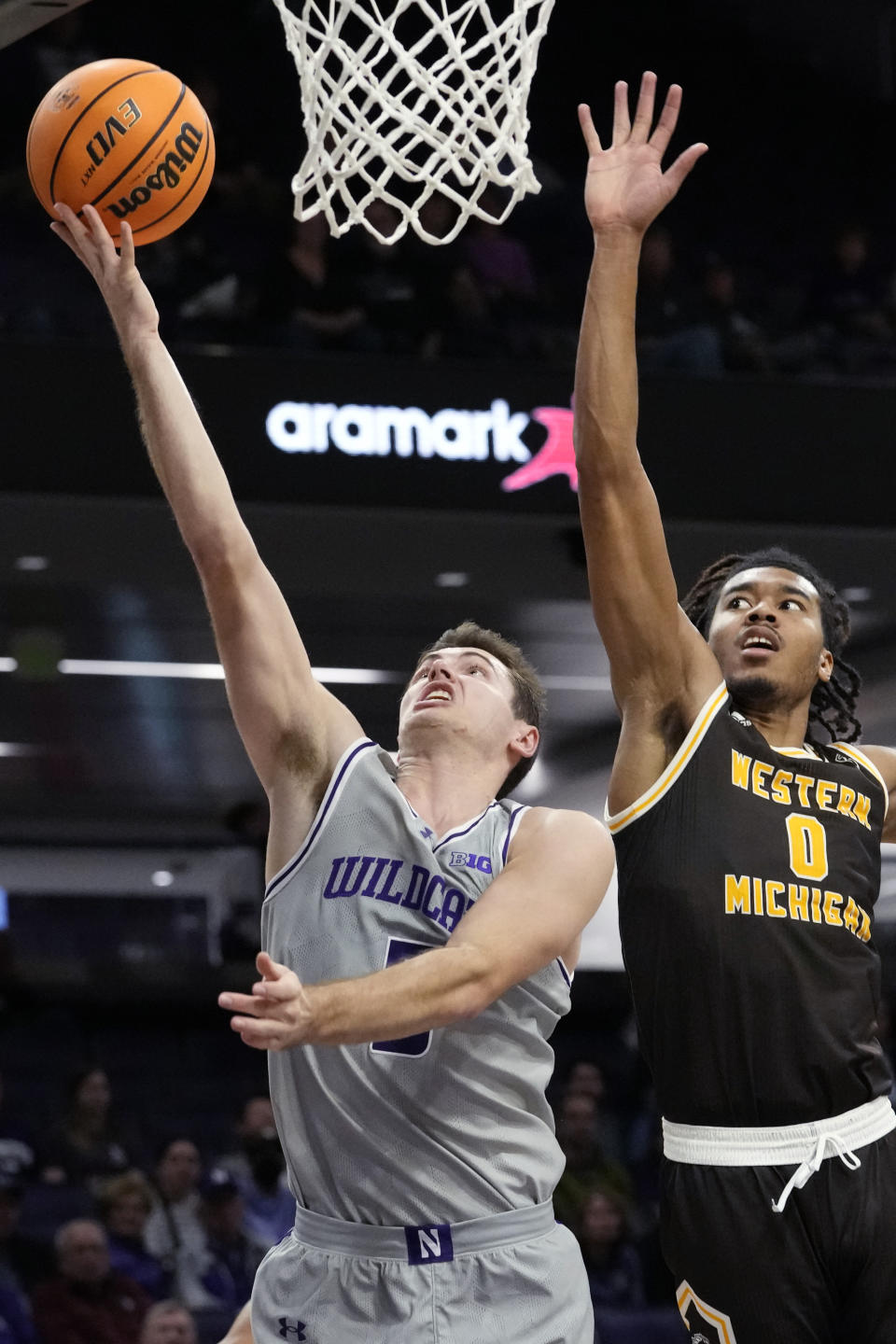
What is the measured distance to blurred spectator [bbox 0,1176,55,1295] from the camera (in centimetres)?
790

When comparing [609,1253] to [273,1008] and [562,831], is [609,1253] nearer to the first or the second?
[562,831]

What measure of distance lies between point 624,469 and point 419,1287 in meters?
1.45

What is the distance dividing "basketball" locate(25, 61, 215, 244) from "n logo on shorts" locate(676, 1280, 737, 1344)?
2.26 m

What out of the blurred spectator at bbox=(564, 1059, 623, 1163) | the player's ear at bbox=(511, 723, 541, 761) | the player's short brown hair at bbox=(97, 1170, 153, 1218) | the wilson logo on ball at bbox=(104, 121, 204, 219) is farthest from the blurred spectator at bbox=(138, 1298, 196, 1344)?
the wilson logo on ball at bbox=(104, 121, 204, 219)

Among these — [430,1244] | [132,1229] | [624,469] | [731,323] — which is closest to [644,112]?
[624,469]

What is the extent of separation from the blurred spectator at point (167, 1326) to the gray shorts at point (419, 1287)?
16.8 feet

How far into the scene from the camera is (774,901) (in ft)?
10.1

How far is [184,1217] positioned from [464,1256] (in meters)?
6.13

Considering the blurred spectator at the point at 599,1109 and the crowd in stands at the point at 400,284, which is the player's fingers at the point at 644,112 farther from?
the blurred spectator at the point at 599,1109

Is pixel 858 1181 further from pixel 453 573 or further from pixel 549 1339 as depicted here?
pixel 453 573

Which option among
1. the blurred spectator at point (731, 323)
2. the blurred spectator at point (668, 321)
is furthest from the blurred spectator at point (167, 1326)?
the blurred spectator at point (731, 323)

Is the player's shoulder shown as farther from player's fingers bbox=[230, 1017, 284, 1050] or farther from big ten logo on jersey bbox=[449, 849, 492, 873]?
player's fingers bbox=[230, 1017, 284, 1050]

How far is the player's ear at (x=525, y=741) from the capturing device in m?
3.27

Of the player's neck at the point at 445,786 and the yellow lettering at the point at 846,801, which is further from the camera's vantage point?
the yellow lettering at the point at 846,801
